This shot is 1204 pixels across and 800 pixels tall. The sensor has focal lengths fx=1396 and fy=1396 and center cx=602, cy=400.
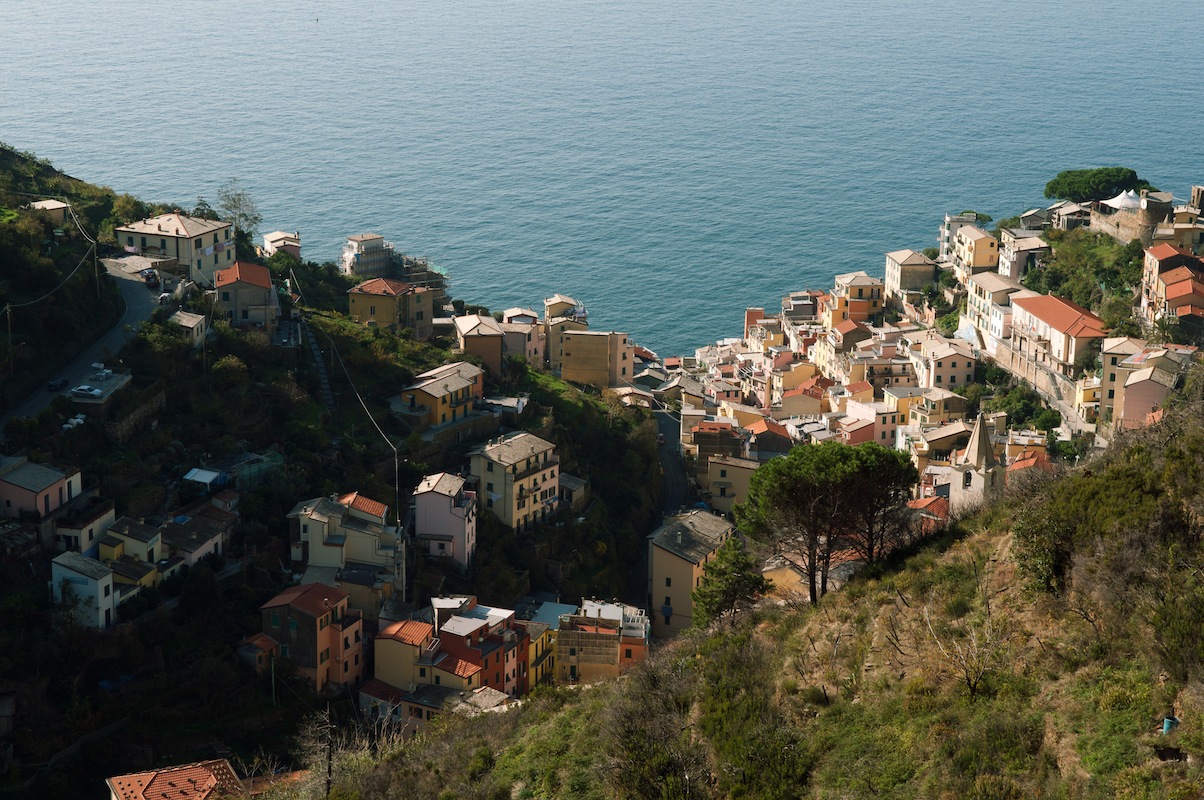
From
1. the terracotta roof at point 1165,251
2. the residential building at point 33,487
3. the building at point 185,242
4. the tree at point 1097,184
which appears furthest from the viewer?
the tree at point 1097,184

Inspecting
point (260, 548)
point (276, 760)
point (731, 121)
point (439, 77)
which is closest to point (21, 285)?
point (260, 548)

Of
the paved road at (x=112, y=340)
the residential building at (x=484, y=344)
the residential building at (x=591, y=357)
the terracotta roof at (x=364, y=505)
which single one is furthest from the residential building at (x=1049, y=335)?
the paved road at (x=112, y=340)

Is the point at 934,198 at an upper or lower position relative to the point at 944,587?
lower

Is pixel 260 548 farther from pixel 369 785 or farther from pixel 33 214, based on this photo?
pixel 33 214

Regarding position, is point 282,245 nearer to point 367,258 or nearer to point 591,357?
point 367,258

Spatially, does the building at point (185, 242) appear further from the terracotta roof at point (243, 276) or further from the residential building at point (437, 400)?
the residential building at point (437, 400)

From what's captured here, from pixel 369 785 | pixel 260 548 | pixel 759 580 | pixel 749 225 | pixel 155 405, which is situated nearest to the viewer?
pixel 369 785

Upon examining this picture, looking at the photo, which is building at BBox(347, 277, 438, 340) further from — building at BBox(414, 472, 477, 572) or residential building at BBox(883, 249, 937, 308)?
residential building at BBox(883, 249, 937, 308)

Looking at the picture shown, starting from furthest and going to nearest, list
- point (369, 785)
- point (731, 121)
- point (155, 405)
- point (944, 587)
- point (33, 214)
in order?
point (731, 121)
point (33, 214)
point (155, 405)
point (369, 785)
point (944, 587)
